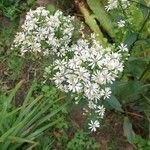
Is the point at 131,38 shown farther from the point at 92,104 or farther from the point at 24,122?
the point at 24,122

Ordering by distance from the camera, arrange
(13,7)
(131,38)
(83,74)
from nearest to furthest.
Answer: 1. (83,74)
2. (131,38)
3. (13,7)

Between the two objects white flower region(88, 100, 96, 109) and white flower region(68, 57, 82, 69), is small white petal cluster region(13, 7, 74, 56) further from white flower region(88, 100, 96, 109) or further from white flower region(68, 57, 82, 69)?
white flower region(88, 100, 96, 109)

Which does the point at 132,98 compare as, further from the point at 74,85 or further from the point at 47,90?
the point at 74,85

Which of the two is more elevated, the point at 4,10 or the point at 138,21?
the point at 4,10

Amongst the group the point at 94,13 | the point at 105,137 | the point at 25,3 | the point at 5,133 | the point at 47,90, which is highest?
the point at 25,3

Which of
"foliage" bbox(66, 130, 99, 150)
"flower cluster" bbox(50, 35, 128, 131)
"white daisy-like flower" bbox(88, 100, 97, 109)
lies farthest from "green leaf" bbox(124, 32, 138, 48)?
"foliage" bbox(66, 130, 99, 150)

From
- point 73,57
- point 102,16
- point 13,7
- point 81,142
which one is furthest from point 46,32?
point 13,7

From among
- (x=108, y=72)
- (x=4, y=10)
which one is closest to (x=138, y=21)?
(x=4, y=10)
